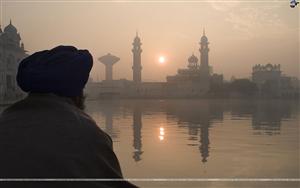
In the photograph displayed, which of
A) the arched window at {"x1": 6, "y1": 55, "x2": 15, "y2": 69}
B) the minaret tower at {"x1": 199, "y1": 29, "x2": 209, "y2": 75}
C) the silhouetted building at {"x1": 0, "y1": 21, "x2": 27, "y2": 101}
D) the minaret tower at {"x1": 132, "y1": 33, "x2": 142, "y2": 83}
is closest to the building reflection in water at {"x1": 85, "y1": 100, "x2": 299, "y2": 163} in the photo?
the silhouetted building at {"x1": 0, "y1": 21, "x2": 27, "y2": 101}

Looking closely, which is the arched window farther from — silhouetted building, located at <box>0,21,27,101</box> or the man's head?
the man's head

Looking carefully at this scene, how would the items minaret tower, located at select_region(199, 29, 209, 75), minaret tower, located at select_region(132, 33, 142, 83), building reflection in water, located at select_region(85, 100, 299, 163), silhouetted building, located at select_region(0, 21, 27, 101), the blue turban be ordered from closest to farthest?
the blue turban
building reflection in water, located at select_region(85, 100, 299, 163)
silhouetted building, located at select_region(0, 21, 27, 101)
minaret tower, located at select_region(132, 33, 142, 83)
minaret tower, located at select_region(199, 29, 209, 75)

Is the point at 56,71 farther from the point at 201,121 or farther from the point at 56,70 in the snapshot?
the point at 201,121

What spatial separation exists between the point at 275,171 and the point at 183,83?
55323 millimetres

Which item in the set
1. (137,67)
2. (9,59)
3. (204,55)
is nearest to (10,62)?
(9,59)

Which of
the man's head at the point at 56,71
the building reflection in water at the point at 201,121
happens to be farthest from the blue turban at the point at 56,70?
the building reflection in water at the point at 201,121

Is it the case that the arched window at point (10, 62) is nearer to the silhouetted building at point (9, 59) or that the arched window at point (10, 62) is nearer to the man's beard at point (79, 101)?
the silhouetted building at point (9, 59)

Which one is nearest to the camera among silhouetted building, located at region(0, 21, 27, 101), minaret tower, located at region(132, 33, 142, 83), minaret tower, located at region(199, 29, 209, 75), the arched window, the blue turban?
the blue turban

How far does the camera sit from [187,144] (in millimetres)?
7180

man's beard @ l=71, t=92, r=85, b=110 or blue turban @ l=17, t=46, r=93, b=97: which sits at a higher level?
blue turban @ l=17, t=46, r=93, b=97

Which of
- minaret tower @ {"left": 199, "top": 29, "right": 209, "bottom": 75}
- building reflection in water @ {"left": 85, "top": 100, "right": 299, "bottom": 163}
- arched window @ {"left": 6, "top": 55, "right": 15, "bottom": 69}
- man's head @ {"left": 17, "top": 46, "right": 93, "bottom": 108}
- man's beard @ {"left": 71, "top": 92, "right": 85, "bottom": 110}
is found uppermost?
minaret tower @ {"left": 199, "top": 29, "right": 209, "bottom": 75}

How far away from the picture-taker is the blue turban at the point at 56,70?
0.81 m

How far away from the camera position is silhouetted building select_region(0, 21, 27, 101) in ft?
86.1

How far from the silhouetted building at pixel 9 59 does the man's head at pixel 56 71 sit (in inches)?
992
